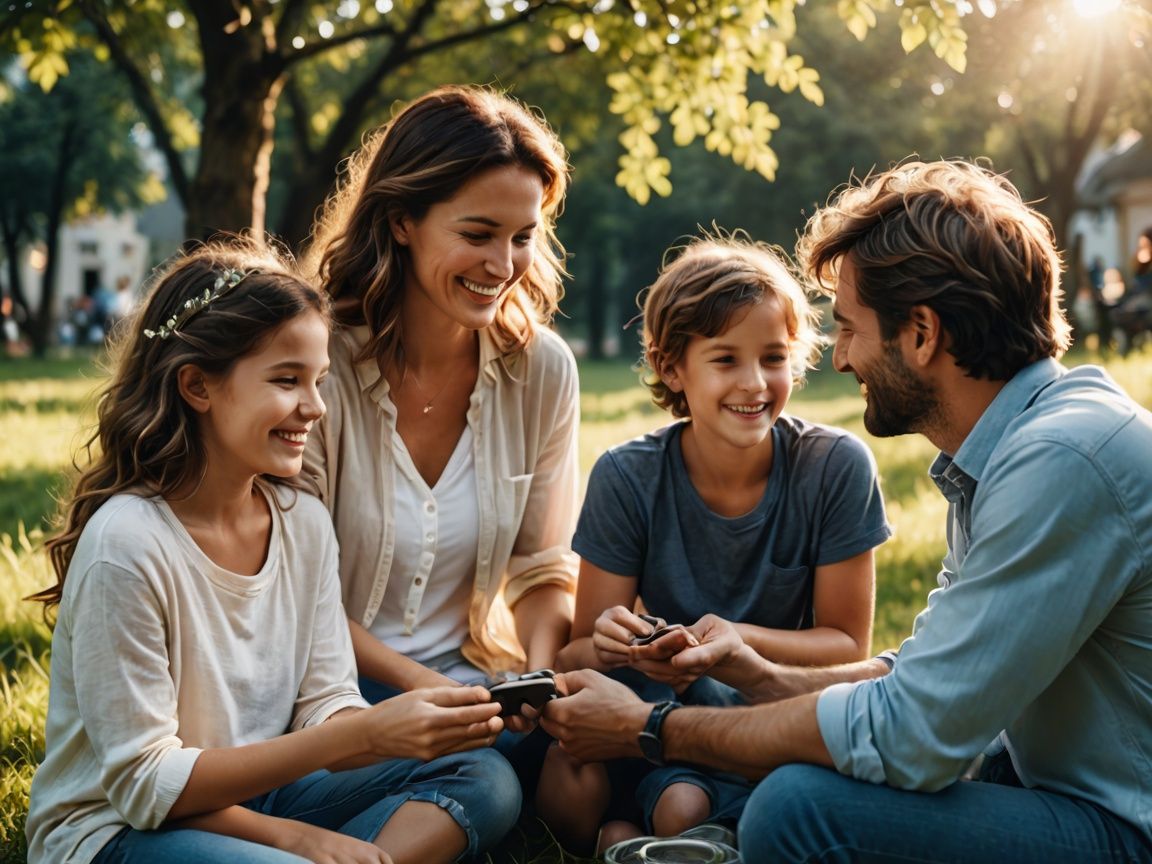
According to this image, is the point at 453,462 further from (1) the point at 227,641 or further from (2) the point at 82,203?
(2) the point at 82,203

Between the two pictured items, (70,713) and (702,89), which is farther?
(702,89)

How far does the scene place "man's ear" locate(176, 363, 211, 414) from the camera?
3.21 meters

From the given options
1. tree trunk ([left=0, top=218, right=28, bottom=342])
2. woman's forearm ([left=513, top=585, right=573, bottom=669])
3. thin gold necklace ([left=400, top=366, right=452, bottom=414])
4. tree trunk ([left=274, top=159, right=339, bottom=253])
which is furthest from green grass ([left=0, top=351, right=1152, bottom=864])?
tree trunk ([left=0, top=218, right=28, bottom=342])

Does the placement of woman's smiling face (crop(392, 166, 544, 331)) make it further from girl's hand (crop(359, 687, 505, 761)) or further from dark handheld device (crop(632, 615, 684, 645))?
girl's hand (crop(359, 687, 505, 761))

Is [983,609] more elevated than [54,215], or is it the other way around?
[54,215]

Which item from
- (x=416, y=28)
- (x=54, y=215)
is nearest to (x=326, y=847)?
(x=416, y=28)

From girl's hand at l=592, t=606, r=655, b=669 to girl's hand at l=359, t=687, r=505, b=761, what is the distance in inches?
16.4

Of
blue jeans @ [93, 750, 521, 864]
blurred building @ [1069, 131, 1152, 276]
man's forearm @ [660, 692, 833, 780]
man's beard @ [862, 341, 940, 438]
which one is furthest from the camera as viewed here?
blurred building @ [1069, 131, 1152, 276]

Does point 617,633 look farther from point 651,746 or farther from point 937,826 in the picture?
point 937,826

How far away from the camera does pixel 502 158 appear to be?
377 centimetres

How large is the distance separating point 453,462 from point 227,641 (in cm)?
108

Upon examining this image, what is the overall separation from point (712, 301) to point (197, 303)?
141cm

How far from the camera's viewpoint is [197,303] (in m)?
3.26

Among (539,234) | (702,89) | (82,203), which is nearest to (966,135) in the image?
(82,203)
